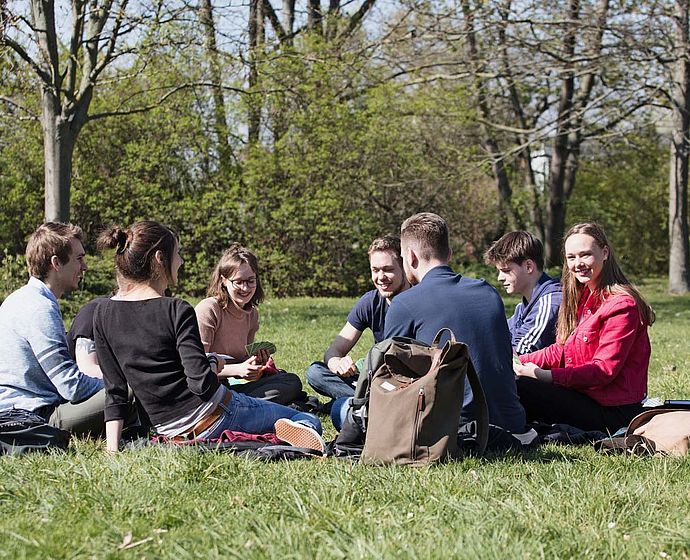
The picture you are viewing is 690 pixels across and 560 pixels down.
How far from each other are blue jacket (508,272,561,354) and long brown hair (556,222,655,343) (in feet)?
0.82

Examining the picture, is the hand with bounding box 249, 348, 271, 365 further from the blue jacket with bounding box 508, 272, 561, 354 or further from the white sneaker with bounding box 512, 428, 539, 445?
the white sneaker with bounding box 512, 428, 539, 445

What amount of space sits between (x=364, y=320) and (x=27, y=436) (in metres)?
2.59

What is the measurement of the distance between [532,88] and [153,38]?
12.9 m

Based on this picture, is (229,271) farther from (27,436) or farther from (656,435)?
(656,435)

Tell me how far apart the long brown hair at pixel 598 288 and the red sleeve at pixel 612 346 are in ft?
0.31

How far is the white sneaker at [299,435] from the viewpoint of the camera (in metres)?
4.78

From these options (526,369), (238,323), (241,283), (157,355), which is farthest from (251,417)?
(526,369)

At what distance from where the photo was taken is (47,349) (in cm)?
498

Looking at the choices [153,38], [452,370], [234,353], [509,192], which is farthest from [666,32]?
[452,370]

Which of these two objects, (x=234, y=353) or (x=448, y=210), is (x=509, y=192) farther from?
(x=234, y=353)

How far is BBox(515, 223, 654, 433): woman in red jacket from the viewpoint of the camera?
210 inches

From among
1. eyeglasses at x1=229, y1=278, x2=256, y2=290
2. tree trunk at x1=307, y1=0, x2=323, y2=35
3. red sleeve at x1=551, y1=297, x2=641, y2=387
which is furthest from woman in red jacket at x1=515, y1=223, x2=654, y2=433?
tree trunk at x1=307, y1=0, x2=323, y2=35

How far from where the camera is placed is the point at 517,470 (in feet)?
14.1

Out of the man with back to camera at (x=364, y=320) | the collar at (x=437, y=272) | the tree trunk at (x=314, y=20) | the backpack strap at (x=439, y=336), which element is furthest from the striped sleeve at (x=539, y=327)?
the tree trunk at (x=314, y=20)
